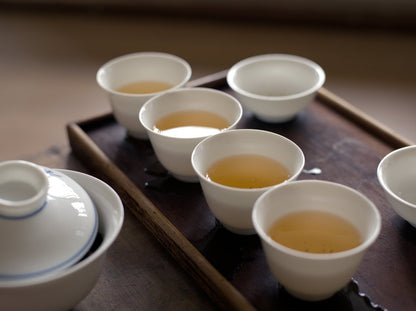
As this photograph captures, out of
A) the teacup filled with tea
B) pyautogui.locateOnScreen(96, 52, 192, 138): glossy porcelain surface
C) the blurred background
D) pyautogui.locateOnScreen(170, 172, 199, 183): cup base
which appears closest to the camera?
the teacup filled with tea

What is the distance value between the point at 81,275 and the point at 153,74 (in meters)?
0.63

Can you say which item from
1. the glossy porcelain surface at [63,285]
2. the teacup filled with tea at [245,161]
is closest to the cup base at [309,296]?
the teacup filled with tea at [245,161]

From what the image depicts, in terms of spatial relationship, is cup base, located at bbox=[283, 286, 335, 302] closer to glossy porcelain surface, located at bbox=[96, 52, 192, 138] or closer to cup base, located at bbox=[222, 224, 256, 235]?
A: cup base, located at bbox=[222, 224, 256, 235]

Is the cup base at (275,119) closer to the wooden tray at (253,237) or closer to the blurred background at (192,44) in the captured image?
the wooden tray at (253,237)

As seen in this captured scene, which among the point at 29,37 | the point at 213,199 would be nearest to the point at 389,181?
the point at 213,199

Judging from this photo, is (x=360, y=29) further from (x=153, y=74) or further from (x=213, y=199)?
(x=213, y=199)

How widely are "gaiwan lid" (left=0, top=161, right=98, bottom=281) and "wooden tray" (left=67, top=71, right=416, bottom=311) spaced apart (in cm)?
20

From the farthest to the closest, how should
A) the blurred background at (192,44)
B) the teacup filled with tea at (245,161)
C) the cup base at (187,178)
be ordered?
the blurred background at (192,44), the cup base at (187,178), the teacup filled with tea at (245,161)

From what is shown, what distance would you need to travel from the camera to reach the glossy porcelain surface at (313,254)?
0.71 metres

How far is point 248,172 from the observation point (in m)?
0.96

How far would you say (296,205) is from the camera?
2.72 ft

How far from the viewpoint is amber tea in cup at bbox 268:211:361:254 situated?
80cm

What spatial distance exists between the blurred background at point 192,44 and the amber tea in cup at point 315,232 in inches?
21.7

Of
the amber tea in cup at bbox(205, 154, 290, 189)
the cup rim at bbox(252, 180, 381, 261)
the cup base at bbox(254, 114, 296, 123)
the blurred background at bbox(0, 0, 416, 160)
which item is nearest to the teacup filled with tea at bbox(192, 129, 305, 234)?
the amber tea in cup at bbox(205, 154, 290, 189)
